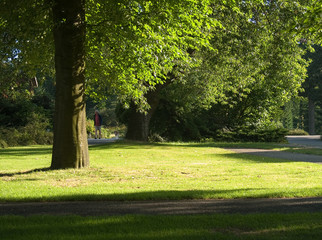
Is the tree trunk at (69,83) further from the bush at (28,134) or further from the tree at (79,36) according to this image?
the bush at (28,134)

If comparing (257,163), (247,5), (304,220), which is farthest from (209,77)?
(304,220)

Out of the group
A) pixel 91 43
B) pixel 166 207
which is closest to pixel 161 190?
pixel 166 207

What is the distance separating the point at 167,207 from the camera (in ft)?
23.4

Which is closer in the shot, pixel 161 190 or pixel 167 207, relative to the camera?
pixel 167 207

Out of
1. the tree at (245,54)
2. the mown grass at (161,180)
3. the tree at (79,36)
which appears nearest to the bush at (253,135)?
the tree at (245,54)

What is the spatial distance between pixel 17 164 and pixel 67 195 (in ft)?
A: 23.7

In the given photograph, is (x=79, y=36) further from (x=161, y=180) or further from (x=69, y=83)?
(x=161, y=180)

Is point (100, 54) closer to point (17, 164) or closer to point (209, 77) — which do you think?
point (17, 164)

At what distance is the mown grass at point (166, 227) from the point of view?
5.16 meters

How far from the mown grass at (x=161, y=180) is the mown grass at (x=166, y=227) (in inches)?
80.0

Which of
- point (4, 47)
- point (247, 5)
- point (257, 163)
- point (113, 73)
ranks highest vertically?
point (247, 5)

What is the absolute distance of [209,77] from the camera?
23188 millimetres

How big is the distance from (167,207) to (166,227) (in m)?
1.56

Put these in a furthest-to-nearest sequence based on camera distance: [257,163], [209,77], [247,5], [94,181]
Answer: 1. [209,77]
2. [247,5]
3. [257,163]
4. [94,181]
